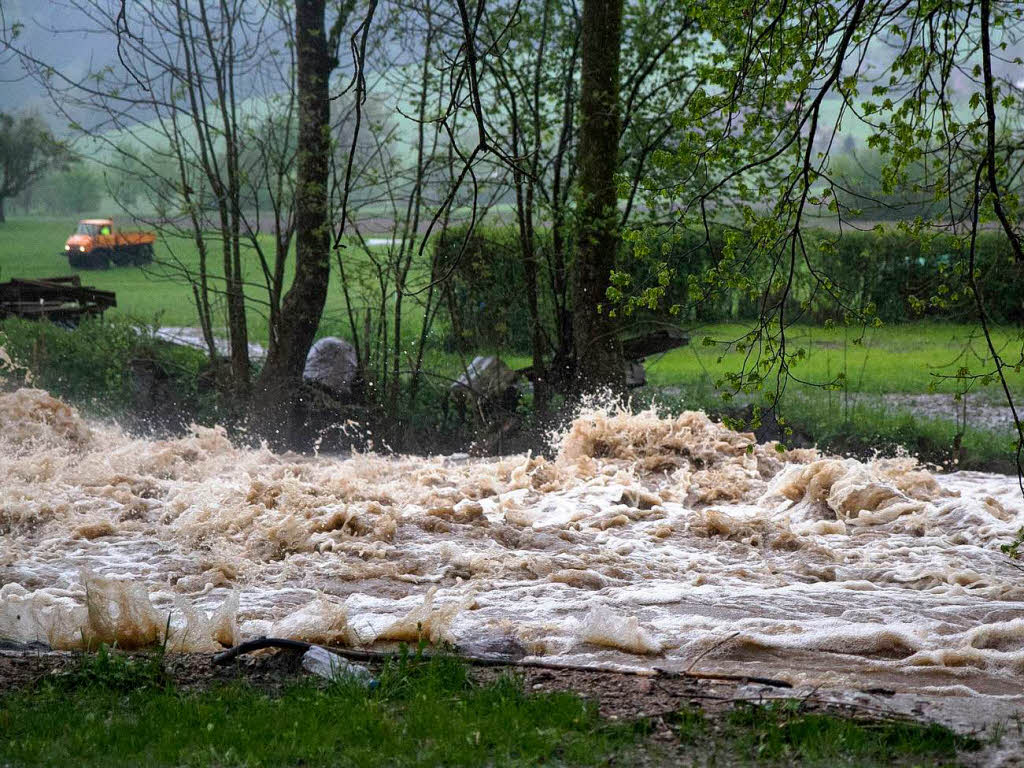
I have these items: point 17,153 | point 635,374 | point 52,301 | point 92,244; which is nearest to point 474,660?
point 635,374

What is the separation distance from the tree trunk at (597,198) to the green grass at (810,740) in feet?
23.0

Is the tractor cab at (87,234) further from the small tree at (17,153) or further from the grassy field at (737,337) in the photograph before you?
the grassy field at (737,337)

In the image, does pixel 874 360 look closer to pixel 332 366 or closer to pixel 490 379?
pixel 490 379

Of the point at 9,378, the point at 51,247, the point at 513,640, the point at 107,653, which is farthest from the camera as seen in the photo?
the point at 51,247

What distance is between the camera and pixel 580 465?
377 inches

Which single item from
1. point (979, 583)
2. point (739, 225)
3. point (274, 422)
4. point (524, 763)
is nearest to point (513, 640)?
point (524, 763)

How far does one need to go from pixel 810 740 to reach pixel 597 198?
7.83 m

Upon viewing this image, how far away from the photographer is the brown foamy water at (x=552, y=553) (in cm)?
501

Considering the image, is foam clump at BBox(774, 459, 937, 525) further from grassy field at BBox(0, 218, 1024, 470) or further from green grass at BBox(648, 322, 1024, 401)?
green grass at BBox(648, 322, 1024, 401)

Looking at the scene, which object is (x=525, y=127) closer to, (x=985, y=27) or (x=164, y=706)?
(x=985, y=27)

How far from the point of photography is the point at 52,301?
15.8 meters

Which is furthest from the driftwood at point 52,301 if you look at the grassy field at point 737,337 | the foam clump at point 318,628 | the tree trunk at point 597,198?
the foam clump at point 318,628

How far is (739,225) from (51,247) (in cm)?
1560

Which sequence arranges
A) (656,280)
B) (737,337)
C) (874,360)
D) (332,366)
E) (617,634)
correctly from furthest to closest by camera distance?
(874,360) < (332,366) < (737,337) < (656,280) < (617,634)
